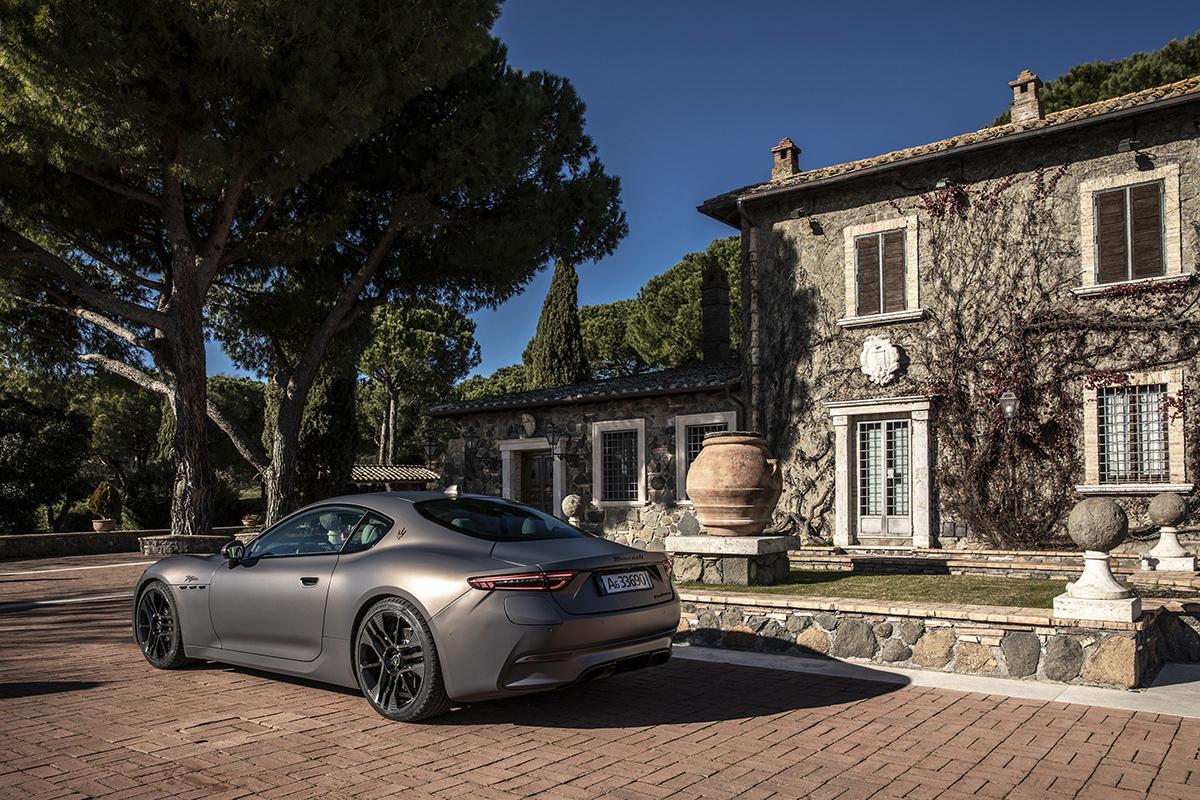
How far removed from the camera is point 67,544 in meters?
20.6

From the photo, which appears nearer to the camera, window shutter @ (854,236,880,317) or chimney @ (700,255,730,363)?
window shutter @ (854,236,880,317)

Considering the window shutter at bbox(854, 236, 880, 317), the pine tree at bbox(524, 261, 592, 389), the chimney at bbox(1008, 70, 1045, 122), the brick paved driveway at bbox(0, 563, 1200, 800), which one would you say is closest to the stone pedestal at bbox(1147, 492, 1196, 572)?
the window shutter at bbox(854, 236, 880, 317)

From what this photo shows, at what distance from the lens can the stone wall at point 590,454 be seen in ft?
55.1

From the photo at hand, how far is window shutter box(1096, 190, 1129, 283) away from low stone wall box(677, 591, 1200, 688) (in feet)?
24.0

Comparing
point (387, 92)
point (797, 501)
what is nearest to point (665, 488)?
point (797, 501)

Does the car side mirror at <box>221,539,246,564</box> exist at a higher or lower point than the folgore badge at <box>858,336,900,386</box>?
lower

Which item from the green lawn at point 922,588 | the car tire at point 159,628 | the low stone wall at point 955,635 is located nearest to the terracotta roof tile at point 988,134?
the green lawn at point 922,588

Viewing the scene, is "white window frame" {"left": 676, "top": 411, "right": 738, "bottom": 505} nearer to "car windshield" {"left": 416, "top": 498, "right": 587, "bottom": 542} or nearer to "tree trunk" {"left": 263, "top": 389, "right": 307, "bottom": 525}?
"tree trunk" {"left": 263, "top": 389, "right": 307, "bottom": 525}

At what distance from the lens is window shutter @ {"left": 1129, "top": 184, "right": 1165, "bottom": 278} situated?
12.2 meters

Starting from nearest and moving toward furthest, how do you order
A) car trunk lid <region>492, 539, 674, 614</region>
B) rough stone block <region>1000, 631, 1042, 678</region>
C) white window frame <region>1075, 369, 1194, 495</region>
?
car trunk lid <region>492, 539, 674, 614</region>
rough stone block <region>1000, 631, 1042, 678</region>
white window frame <region>1075, 369, 1194, 495</region>

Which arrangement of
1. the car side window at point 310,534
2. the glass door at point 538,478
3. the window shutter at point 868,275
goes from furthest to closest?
the glass door at point 538,478, the window shutter at point 868,275, the car side window at point 310,534

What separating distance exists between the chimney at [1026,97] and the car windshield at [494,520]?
1214 centimetres

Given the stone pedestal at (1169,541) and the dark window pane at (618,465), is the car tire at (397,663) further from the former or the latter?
the dark window pane at (618,465)

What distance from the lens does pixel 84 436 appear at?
25188 mm
